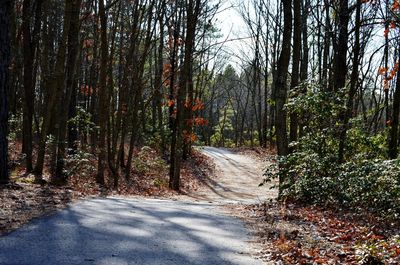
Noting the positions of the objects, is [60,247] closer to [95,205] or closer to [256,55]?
[95,205]

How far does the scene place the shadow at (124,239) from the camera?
15.8ft

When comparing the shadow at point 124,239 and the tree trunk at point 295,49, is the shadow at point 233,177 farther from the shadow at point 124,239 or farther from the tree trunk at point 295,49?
the shadow at point 124,239

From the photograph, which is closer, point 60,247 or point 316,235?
point 60,247

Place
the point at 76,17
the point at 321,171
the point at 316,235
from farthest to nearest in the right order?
the point at 76,17 → the point at 321,171 → the point at 316,235

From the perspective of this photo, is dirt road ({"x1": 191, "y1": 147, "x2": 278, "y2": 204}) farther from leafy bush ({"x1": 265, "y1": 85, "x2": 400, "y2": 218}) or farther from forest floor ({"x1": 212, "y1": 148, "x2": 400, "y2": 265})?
forest floor ({"x1": 212, "y1": 148, "x2": 400, "y2": 265})

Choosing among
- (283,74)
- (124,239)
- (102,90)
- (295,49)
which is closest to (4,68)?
(124,239)

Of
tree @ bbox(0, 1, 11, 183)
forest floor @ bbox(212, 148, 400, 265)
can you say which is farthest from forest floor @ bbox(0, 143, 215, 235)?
forest floor @ bbox(212, 148, 400, 265)

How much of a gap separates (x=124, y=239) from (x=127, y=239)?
0.04 m

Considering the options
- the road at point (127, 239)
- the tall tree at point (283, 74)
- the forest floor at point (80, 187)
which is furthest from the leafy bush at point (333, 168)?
the forest floor at point (80, 187)

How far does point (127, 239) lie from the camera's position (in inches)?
224

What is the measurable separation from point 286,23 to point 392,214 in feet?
19.0

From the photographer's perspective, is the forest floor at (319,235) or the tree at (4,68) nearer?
the forest floor at (319,235)

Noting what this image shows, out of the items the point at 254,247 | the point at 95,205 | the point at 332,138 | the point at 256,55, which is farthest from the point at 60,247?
the point at 256,55

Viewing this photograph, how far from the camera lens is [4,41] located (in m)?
8.40
